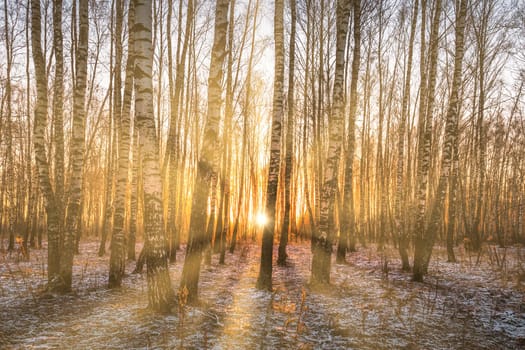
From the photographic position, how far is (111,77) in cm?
1392

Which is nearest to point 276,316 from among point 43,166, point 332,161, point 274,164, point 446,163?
point 274,164

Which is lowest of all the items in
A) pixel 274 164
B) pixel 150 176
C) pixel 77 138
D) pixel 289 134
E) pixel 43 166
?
pixel 150 176

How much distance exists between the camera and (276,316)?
534 centimetres

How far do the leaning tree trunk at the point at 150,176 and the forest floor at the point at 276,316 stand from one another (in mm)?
607

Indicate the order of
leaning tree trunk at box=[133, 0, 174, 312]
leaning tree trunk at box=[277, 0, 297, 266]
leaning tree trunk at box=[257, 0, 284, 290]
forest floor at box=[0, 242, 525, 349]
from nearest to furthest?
forest floor at box=[0, 242, 525, 349] → leaning tree trunk at box=[133, 0, 174, 312] → leaning tree trunk at box=[257, 0, 284, 290] → leaning tree trunk at box=[277, 0, 297, 266]

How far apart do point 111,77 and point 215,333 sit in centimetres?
1318

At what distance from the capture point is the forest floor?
164 inches

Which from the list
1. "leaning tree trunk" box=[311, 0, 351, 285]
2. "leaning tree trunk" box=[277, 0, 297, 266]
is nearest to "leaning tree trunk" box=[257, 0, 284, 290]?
"leaning tree trunk" box=[311, 0, 351, 285]

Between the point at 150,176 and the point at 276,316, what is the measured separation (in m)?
A: 3.21

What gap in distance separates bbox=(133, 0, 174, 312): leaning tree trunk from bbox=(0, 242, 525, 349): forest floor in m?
0.61

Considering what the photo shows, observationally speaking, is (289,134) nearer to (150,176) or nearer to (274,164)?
(274,164)

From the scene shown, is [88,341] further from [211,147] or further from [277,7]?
[277,7]

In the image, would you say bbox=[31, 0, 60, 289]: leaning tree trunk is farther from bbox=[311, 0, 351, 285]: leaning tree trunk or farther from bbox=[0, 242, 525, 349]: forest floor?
bbox=[311, 0, 351, 285]: leaning tree trunk

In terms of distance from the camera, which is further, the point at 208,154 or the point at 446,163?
the point at 446,163
